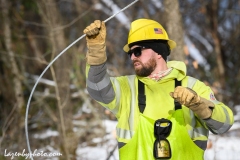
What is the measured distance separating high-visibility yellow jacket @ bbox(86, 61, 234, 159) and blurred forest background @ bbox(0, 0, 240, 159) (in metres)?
2.79

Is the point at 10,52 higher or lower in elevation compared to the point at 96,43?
higher

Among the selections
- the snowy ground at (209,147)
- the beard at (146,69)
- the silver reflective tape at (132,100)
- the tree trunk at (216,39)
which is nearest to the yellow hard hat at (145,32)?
the beard at (146,69)

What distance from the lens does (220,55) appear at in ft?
42.6

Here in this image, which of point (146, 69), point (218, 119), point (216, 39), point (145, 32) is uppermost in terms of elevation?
point (216, 39)

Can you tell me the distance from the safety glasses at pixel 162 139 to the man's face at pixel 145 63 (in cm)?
40

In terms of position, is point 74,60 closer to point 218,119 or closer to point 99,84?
point 99,84

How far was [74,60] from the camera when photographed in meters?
9.77

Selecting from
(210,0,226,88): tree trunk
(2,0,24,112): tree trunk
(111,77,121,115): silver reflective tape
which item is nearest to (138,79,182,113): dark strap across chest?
(111,77,121,115): silver reflective tape

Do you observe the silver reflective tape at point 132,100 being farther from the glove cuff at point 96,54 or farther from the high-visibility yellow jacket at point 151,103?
the glove cuff at point 96,54

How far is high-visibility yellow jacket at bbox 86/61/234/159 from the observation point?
11.4 ft

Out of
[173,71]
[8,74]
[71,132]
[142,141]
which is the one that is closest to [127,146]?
[142,141]

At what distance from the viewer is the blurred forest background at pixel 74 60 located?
7.84m

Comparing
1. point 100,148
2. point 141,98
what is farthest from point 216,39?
point 141,98

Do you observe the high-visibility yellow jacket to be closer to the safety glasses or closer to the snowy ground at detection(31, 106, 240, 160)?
the safety glasses
